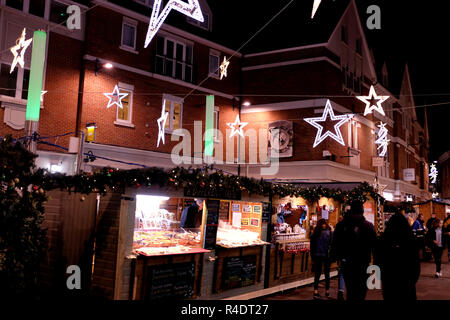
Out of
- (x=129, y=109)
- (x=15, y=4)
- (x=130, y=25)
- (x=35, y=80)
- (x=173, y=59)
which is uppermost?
(x=130, y=25)

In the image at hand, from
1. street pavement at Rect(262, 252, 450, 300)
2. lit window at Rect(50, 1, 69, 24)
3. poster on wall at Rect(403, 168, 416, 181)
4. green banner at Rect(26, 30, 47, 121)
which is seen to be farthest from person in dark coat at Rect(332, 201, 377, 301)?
poster on wall at Rect(403, 168, 416, 181)

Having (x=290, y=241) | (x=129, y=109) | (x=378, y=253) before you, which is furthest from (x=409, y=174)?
(x=378, y=253)

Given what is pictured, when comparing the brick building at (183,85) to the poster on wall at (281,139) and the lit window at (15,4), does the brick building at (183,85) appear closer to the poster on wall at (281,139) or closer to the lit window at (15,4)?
the lit window at (15,4)

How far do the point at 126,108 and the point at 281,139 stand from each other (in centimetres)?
826

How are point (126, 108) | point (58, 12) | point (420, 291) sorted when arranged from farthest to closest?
point (126, 108) → point (58, 12) → point (420, 291)

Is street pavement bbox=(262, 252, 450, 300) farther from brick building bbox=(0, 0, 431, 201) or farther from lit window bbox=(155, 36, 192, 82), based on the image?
lit window bbox=(155, 36, 192, 82)

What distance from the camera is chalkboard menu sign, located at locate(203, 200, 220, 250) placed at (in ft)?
27.2

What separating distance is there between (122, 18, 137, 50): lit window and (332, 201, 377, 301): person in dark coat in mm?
13015

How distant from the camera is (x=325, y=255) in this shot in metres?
9.09

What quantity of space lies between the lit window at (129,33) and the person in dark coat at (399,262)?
45.1 feet

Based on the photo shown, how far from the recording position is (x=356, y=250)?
6789 millimetres

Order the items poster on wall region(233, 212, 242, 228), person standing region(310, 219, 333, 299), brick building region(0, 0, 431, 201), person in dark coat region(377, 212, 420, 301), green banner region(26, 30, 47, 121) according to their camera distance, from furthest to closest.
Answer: brick building region(0, 0, 431, 201)
poster on wall region(233, 212, 242, 228)
person standing region(310, 219, 333, 299)
green banner region(26, 30, 47, 121)
person in dark coat region(377, 212, 420, 301)

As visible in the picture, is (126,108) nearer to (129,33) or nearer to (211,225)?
(129,33)
